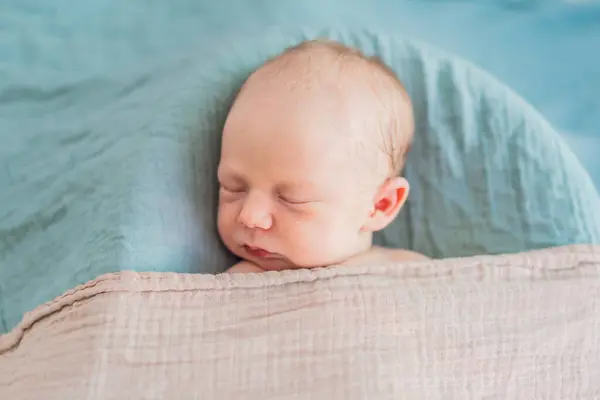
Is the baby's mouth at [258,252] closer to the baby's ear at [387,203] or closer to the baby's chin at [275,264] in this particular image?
the baby's chin at [275,264]

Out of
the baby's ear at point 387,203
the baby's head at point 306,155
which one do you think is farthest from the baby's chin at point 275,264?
the baby's ear at point 387,203

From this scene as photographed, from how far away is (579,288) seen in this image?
2.96 ft

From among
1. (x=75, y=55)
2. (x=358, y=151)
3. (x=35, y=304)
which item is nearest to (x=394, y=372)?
(x=358, y=151)

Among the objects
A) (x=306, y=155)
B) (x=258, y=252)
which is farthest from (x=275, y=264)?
(x=306, y=155)

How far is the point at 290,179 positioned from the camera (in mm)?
889

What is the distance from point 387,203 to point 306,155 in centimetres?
17

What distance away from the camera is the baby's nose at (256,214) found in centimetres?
89

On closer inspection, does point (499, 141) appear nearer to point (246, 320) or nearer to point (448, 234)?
point (448, 234)

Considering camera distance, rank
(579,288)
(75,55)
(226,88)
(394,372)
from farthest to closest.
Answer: (75,55) < (226,88) < (579,288) < (394,372)

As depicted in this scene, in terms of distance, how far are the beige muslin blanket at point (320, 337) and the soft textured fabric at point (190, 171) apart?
73 millimetres

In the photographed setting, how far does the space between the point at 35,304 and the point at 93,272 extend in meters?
0.10

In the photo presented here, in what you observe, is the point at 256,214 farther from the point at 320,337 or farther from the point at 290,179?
the point at 320,337

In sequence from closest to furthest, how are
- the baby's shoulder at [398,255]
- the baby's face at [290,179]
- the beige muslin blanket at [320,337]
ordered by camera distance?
the beige muslin blanket at [320,337] < the baby's face at [290,179] < the baby's shoulder at [398,255]

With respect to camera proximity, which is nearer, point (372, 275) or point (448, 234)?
point (372, 275)
